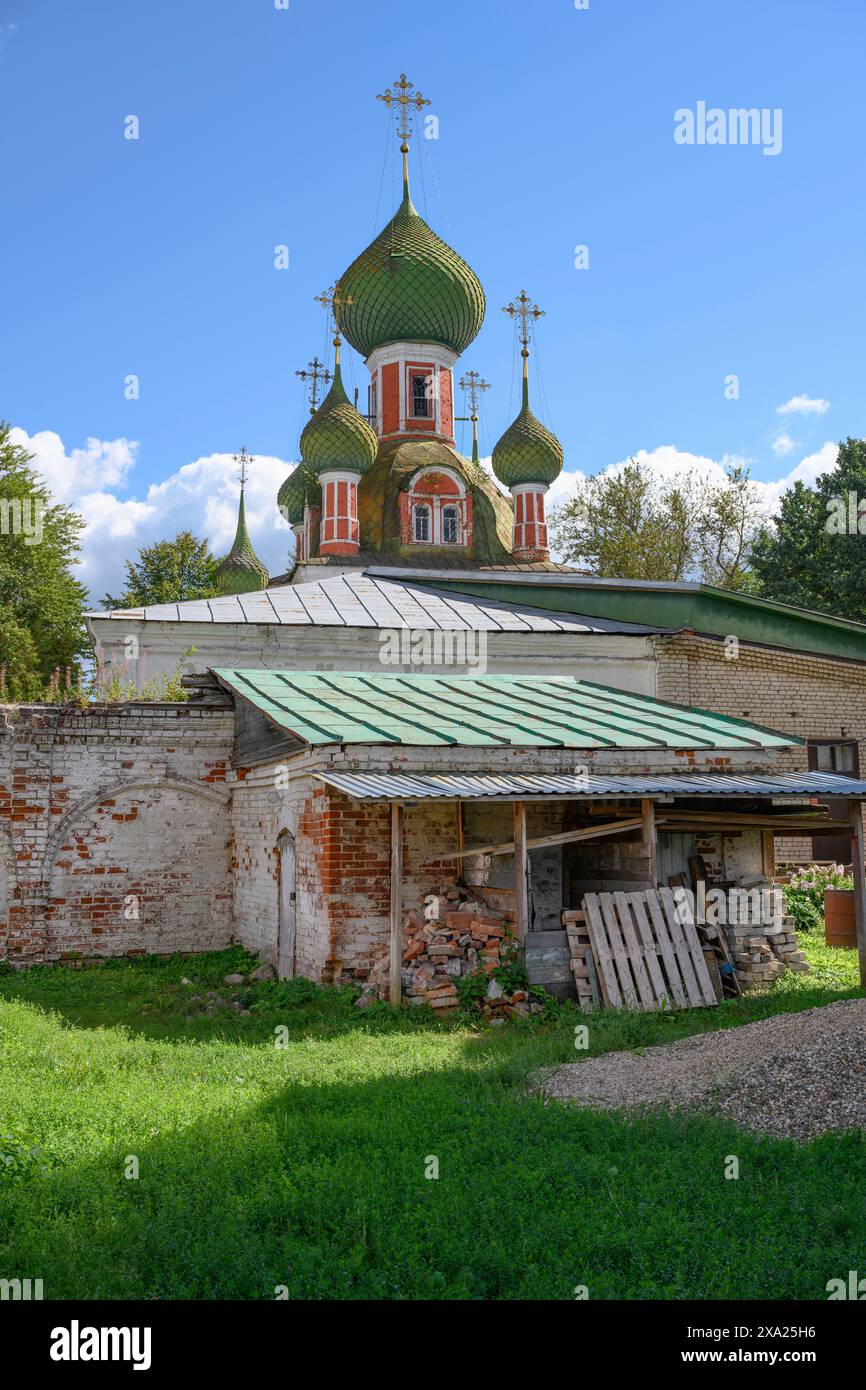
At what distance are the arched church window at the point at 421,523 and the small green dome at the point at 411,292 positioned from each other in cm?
455

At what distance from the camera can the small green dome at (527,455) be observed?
31156mm

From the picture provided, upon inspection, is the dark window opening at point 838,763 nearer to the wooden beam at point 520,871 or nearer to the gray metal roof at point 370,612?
the gray metal roof at point 370,612

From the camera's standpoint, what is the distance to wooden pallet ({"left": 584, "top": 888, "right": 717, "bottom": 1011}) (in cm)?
969

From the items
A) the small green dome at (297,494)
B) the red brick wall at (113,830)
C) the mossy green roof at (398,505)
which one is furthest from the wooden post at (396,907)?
the small green dome at (297,494)

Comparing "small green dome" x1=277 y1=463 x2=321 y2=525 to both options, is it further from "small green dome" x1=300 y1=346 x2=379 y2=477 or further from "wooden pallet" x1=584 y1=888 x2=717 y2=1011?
"wooden pallet" x1=584 y1=888 x2=717 y2=1011

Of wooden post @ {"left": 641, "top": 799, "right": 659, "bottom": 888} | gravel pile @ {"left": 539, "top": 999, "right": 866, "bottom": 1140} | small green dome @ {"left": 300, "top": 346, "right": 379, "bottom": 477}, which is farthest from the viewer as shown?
small green dome @ {"left": 300, "top": 346, "right": 379, "bottom": 477}

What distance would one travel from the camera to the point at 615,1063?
7738 mm

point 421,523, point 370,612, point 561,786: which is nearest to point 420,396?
point 421,523

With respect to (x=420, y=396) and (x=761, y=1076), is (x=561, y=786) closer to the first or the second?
(x=761, y=1076)

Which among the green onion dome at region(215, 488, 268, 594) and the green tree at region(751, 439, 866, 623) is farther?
the green onion dome at region(215, 488, 268, 594)

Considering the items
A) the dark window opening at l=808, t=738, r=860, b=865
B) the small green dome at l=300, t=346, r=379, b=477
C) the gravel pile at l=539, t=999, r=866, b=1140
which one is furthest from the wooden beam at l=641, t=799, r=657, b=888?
the small green dome at l=300, t=346, r=379, b=477

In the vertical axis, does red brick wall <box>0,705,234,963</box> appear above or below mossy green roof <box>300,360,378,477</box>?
below
